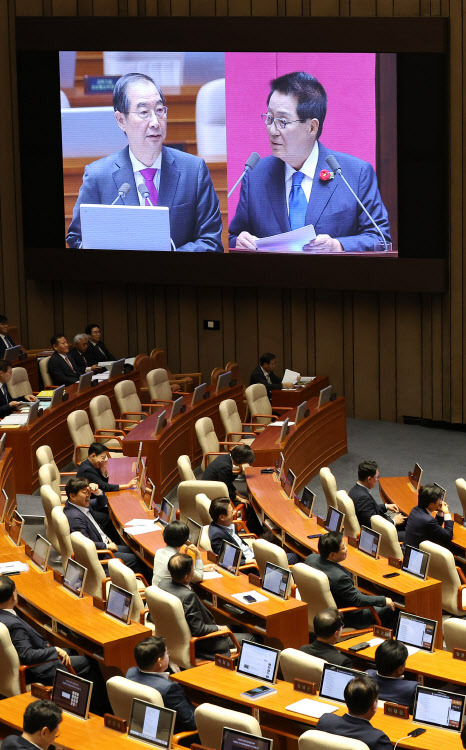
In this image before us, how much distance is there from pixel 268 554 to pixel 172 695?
1.96 meters

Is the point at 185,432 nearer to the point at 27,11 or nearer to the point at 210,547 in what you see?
the point at 210,547

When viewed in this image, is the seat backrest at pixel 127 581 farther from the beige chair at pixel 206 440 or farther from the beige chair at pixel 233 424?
the beige chair at pixel 233 424

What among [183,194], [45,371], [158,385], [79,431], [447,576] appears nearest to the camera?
[447,576]

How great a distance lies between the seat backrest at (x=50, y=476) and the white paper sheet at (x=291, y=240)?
5.27 metres

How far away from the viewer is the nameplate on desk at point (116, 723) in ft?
17.9

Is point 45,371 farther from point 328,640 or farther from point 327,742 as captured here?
point 327,742

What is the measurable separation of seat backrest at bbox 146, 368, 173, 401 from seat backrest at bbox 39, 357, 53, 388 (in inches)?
44.7

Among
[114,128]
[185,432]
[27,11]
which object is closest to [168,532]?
[185,432]

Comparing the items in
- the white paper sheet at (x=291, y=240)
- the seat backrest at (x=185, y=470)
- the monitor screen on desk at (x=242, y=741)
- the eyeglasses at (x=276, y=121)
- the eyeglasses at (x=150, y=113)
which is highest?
the eyeglasses at (x=150, y=113)

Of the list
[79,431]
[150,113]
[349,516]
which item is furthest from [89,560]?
[150,113]

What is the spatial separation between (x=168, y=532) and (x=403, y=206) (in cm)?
703

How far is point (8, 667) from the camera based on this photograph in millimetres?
6148

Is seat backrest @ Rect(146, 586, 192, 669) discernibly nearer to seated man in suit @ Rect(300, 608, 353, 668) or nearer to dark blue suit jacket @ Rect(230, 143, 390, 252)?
seated man in suit @ Rect(300, 608, 353, 668)

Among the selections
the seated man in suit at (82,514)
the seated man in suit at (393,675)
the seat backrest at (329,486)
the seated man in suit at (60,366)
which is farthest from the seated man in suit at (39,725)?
the seated man in suit at (60,366)
